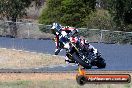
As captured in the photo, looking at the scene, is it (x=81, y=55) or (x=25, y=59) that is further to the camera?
(x=25, y=59)

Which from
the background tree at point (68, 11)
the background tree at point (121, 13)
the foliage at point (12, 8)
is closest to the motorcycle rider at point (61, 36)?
the background tree at point (68, 11)

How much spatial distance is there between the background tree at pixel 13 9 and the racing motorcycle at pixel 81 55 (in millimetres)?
27527

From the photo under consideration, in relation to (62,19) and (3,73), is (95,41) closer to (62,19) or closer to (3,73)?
(62,19)

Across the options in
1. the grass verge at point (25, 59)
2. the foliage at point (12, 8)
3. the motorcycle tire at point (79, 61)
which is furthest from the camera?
the foliage at point (12, 8)

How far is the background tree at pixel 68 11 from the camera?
1260 inches

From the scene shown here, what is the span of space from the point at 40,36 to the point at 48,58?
28.2ft

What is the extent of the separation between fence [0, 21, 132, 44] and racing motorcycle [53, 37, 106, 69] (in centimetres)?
2311

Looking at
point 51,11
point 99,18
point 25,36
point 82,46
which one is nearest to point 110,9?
point 99,18

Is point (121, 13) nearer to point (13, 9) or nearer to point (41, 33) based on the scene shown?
point (41, 33)

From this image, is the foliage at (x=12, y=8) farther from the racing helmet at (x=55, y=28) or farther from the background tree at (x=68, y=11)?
the racing helmet at (x=55, y=28)

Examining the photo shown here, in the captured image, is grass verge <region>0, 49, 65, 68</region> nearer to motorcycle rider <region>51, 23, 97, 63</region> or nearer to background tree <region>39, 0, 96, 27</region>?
background tree <region>39, 0, 96, 27</region>

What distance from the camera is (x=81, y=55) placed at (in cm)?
543

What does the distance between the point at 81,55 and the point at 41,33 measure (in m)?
25.6

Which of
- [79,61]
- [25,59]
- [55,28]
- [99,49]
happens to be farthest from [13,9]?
[79,61]
